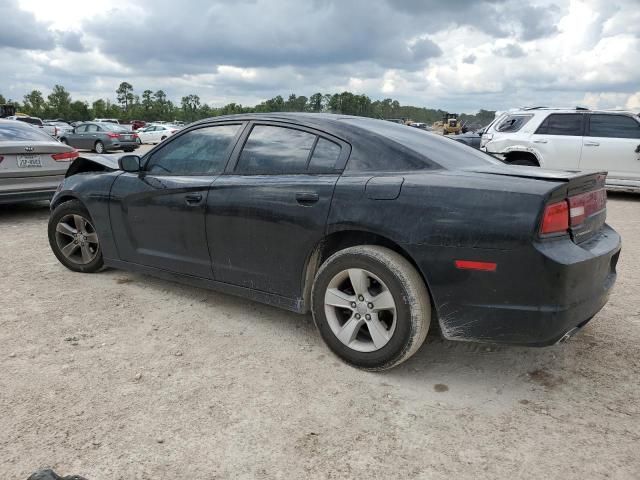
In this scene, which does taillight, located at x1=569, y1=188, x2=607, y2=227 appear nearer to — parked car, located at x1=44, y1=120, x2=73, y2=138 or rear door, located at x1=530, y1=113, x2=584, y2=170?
rear door, located at x1=530, y1=113, x2=584, y2=170

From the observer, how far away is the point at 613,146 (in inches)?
376

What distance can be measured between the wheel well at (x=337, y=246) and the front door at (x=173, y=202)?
2.77 ft

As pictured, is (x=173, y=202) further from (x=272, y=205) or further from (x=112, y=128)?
(x=112, y=128)

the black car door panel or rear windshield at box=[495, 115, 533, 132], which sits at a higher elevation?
rear windshield at box=[495, 115, 533, 132]

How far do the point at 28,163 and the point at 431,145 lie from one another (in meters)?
6.22

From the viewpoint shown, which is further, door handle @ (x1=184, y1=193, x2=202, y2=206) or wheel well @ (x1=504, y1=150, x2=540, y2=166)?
wheel well @ (x1=504, y1=150, x2=540, y2=166)

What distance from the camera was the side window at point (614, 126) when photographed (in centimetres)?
952

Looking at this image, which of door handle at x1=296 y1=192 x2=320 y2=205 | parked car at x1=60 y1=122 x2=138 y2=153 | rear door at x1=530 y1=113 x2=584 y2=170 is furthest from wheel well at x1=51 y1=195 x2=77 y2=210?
parked car at x1=60 y1=122 x2=138 y2=153

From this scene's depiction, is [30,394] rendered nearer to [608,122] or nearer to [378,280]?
[378,280]

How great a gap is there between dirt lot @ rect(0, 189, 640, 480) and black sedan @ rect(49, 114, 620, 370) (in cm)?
32

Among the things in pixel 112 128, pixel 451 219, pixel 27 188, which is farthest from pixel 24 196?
pixel 112 128

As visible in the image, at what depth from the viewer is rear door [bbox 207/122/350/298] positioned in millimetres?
3148

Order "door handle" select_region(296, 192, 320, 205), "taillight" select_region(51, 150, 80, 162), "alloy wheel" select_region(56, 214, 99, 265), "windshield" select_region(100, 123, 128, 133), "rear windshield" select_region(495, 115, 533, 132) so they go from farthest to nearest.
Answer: "windshield" select_region(100, 123, 128, 133)
"rear windshield" select_region(495, 115, 533, 132)
"taillight" select_region(51, 150, 80, 162)
"alloy wheel" select_region(56, 214, 99, 265)
"door handle" select_region(296, 192, 320, 205)

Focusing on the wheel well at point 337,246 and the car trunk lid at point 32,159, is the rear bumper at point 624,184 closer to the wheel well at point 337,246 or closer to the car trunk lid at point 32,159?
the wheel well at point 337,246
